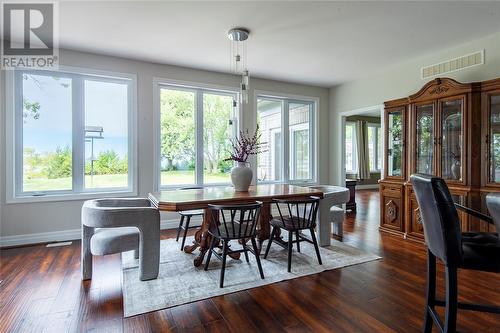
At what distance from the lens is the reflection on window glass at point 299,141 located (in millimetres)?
5879

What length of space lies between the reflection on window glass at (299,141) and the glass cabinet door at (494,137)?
321cm

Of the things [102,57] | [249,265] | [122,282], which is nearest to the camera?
[122,282]

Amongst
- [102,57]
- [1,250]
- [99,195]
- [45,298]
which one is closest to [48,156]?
[99,195]

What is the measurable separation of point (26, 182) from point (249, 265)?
3.29 meters

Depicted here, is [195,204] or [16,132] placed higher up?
[16,132]

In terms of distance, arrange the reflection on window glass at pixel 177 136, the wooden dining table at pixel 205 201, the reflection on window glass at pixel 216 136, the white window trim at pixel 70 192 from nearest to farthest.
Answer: the wooden dining table at pixel 205 201 < the white window trim at pixel 70 192 < the reflection on window glass at pixel 177 136 < the reflection on window glass at pixel 216 136

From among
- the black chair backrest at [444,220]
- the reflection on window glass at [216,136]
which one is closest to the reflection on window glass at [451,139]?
the black chair backrest at [444,220]

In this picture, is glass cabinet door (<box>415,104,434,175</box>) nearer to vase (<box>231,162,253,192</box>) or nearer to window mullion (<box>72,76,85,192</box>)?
vase (<box>231,162,253,192</box>)

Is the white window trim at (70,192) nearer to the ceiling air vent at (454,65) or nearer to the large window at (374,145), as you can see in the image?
the ceiling air vent at (454,65)

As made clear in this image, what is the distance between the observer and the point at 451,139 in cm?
356

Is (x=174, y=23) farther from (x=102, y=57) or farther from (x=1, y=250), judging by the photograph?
(x=1, y=250)

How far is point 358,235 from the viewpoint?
162 inches

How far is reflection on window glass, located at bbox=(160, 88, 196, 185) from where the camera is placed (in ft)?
15.0

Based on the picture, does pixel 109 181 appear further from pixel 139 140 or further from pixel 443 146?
pixel 443 146
